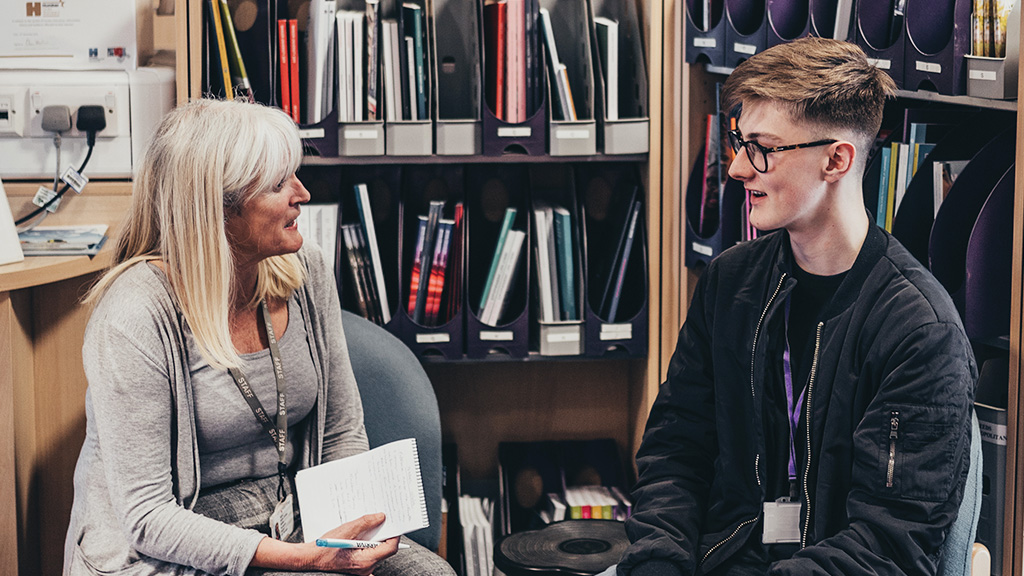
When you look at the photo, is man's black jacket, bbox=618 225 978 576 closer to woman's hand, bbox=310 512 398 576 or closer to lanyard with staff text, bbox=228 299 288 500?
woman's hand, bbox=310 512 398 576

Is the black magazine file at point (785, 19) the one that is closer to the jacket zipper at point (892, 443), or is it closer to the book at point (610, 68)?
the book at point (610, 68)

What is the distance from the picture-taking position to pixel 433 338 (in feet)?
8.22

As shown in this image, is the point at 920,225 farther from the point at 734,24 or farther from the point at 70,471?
the point at 70,471

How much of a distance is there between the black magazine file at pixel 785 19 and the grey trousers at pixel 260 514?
3.77 ft

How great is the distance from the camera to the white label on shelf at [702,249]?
2.20 metres

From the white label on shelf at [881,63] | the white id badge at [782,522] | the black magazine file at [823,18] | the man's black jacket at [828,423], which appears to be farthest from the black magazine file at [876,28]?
the white id badge at [782,522]

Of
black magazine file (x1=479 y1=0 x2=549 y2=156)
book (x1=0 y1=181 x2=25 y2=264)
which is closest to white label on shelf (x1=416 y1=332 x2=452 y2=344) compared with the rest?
black magazine file (x1=479 y1=0 x2=549 y2=156)

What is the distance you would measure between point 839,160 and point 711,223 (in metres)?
0.87

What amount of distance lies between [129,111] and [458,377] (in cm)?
113

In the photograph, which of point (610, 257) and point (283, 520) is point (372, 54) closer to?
point (610, 257)

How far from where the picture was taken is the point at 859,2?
1.60 m

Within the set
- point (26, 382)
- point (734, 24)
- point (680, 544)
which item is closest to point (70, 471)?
point (26, 382)

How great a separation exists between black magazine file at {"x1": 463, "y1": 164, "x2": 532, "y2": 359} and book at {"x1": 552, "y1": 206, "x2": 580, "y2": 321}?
8 centimetres

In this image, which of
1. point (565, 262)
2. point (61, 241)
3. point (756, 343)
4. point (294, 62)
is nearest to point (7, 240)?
point (61, 241)
